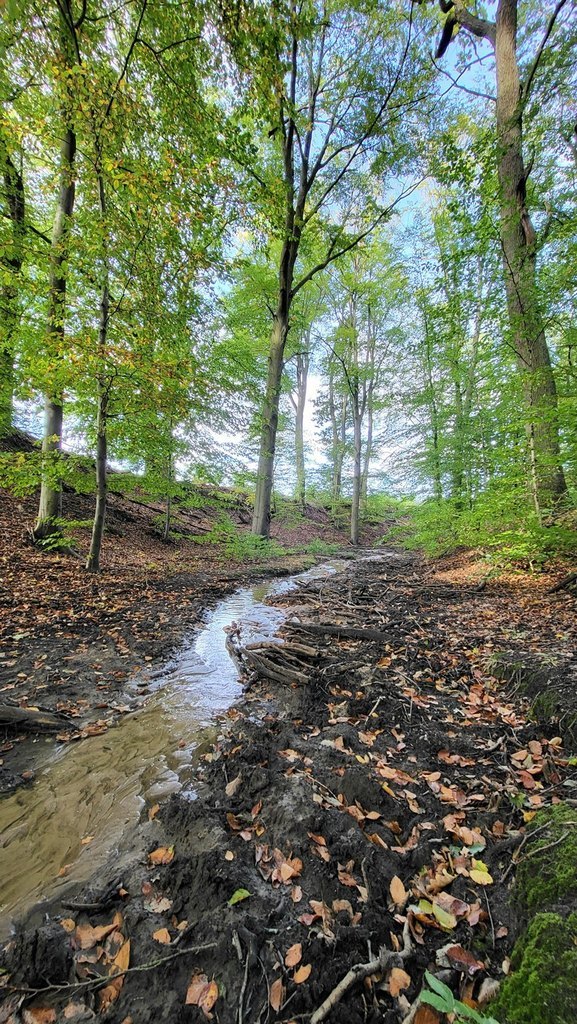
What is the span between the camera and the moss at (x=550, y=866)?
61.0 inches

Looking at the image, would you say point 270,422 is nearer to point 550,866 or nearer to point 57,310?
point 57,310

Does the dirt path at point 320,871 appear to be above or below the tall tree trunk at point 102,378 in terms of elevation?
below

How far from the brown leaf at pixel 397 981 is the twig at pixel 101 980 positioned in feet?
2.42

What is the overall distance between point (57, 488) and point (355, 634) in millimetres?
6782

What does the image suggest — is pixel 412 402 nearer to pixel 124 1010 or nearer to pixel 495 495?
pixel 495 495

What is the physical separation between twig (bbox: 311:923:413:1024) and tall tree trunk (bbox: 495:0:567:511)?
5652 millimetres

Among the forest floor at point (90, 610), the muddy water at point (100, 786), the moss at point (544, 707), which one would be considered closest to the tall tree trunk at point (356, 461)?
the forest floor at point (90, 610)

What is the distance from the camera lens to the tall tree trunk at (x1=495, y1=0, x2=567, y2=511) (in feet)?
19.5

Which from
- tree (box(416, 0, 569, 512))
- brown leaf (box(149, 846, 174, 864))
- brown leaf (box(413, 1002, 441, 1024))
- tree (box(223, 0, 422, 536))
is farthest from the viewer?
tree (box(223, 0, 422, 536))

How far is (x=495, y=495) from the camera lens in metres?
6.45

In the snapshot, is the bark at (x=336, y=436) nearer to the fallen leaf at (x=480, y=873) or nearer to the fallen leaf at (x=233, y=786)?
the fallen leaf at (x=233, y=786)

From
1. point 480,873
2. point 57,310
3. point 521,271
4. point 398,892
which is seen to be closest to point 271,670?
point 398,892

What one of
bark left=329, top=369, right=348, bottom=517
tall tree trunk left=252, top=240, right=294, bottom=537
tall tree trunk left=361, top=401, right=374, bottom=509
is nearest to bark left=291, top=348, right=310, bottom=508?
bark left=329, top=369, right=348, bottom=517

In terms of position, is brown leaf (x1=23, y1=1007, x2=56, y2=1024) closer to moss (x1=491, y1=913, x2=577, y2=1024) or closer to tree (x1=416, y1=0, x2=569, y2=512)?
moss (x1=491, y1=913, x2=577, y2=1024)
